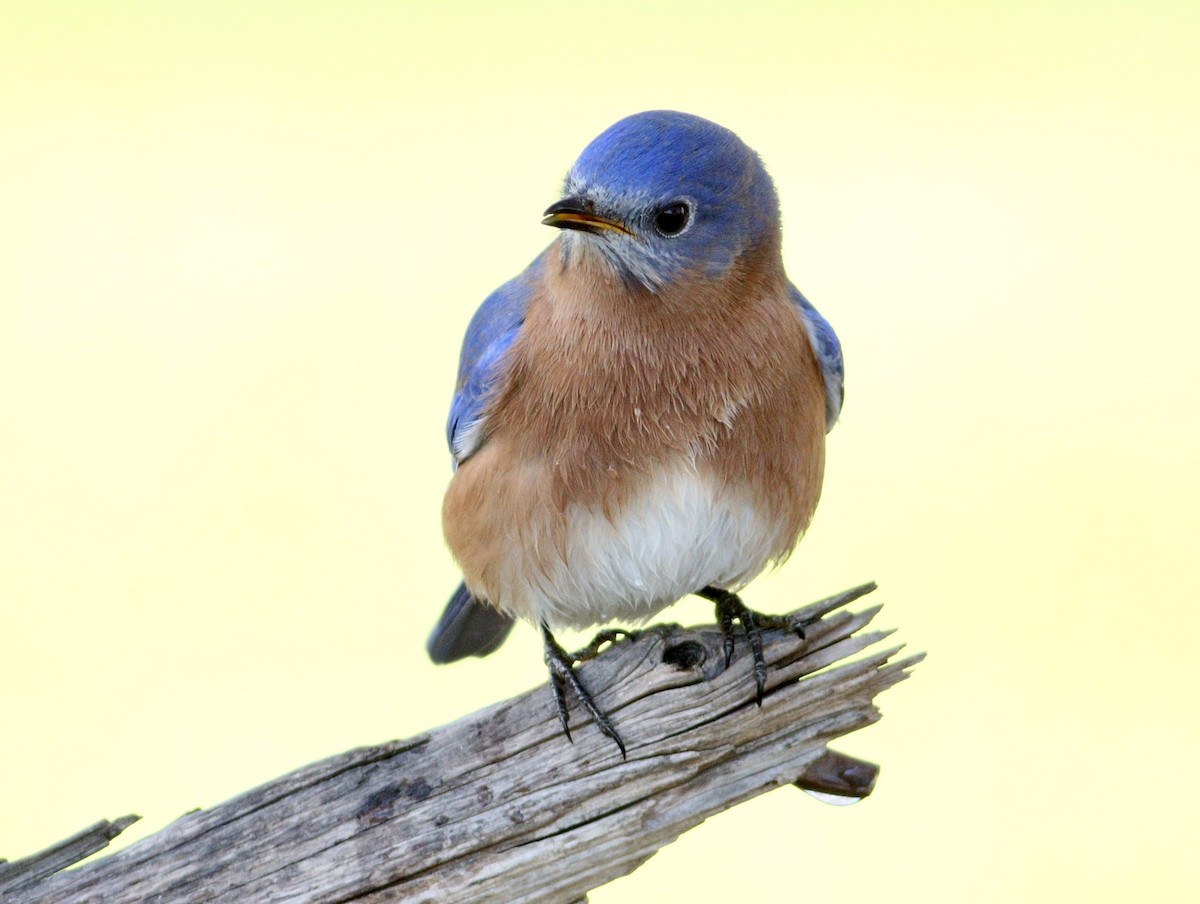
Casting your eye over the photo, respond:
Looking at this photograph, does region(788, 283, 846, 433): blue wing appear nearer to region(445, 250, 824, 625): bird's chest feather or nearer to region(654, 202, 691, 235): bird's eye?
region(445, 250, 824, 625): bird's chest feather

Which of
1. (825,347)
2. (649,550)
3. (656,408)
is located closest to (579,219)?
(656,408)

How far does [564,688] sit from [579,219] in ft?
4.03

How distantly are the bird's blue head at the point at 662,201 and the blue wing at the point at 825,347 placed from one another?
35 centimetres

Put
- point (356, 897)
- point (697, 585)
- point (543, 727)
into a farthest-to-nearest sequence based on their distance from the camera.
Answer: point (697, 585) < point (543, 727) < point (356, 897)

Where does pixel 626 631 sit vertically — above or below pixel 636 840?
above

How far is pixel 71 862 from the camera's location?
11.6 feet

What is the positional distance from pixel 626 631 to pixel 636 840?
662 mm

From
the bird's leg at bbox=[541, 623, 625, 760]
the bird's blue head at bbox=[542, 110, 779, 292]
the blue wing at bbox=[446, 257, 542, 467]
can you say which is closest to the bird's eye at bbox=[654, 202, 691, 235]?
the bird's blue head at bbox=[542, 110, 779, 292]

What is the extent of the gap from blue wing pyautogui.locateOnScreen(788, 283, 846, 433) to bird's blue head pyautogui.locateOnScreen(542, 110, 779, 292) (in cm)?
35

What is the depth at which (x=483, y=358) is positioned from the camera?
3980 millimetres

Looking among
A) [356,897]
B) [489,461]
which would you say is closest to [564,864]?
[356,897]

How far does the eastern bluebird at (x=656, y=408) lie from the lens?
3633mm

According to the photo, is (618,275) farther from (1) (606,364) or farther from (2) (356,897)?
(2) (356,897)

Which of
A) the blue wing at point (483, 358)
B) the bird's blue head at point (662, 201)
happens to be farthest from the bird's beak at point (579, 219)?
the blue wing at point (483, 358)
